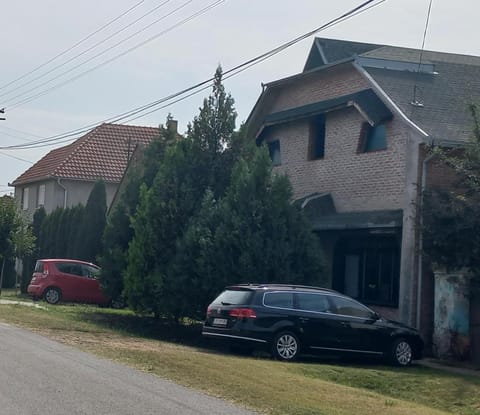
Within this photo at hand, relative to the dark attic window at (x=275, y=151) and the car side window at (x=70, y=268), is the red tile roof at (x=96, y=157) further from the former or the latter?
the dark attic window at (x=275, y=151)

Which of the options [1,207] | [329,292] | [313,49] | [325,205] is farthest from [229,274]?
[1,207]

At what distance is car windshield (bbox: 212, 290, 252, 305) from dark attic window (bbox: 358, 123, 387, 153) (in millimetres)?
6767

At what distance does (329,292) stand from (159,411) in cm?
877

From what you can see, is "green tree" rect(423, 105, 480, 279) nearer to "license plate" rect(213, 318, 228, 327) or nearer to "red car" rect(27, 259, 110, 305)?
"license plate" rect(213, 318, 228, 327)

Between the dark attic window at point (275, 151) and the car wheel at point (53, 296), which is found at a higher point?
the dark attic window at point (275, 151)

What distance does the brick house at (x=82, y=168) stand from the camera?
50.2m

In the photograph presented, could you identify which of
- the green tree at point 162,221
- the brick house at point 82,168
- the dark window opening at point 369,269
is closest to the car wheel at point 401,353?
the dark window opening at point 369,269

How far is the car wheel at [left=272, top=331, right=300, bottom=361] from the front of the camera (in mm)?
18469

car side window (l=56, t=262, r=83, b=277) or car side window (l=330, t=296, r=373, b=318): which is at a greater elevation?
car side window (l=56, t=262, r=83, b=277)

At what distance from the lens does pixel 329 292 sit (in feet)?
63.8

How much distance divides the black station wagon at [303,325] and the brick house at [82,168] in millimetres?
29906

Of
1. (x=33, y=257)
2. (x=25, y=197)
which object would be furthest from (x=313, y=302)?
(x=25, y=197)

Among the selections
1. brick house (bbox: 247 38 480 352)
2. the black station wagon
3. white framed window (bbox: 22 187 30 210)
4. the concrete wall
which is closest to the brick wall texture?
brick house (bbox: 247 38 480 352)

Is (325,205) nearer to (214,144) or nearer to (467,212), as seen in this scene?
(214,144)
